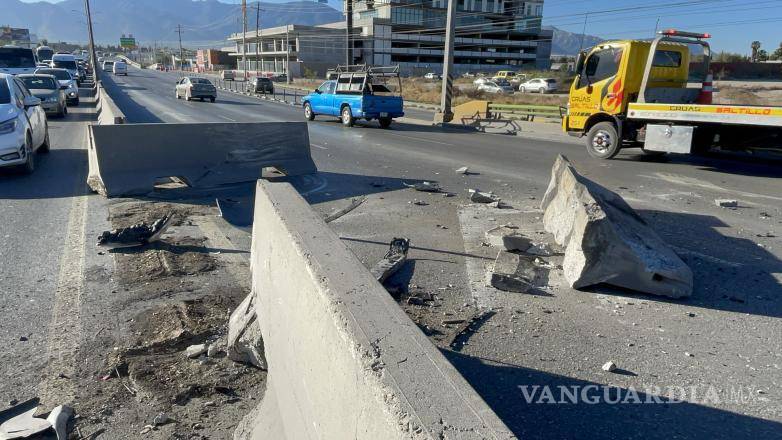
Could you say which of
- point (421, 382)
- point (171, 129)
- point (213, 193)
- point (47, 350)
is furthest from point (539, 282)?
point (171, 129)

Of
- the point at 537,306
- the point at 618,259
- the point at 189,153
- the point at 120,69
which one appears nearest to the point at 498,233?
the point at 618,259

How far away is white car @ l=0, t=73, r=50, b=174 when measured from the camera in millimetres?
9414

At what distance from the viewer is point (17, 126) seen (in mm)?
9656

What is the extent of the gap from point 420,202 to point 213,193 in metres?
3.50

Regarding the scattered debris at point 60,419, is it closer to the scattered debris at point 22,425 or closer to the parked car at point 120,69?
the scattered debris at point 22,425

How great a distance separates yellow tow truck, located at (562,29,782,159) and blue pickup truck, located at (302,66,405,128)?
894 cm

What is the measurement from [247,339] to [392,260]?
93.9 inches

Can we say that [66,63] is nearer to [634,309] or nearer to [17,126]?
[17,126]

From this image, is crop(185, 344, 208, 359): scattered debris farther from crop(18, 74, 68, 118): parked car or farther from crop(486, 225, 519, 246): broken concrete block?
crop(18, 74, 68, 118): parked car

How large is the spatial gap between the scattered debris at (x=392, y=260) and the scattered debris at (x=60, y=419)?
9.00ft

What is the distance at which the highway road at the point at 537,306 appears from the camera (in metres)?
3.39

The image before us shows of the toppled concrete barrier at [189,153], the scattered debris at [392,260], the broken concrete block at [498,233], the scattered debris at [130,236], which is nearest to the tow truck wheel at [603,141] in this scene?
the broken concrete block at [498,233]

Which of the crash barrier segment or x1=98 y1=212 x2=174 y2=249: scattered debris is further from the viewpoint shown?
x1=98 y1=212 x2=174 y2=249: scattered debris

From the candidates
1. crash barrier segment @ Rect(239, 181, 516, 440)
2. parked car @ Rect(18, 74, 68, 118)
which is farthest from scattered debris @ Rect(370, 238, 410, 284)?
parked car @ Rect(18, 74, 68, 118)
